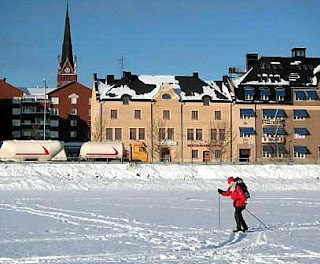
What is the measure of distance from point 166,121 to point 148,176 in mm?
24124

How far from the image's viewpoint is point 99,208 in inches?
1035

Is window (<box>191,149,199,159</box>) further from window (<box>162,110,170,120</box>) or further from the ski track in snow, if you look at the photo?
the ski track in snow

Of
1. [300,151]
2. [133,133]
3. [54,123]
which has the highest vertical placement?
[54,123]

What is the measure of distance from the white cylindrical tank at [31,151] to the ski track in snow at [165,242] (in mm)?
35835

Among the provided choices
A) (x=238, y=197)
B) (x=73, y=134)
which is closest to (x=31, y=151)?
(x=238, y=197)

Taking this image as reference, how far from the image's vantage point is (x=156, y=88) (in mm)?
74562

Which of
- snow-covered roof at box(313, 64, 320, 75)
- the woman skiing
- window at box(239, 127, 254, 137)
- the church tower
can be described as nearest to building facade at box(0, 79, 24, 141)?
the church tower

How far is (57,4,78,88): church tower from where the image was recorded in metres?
126

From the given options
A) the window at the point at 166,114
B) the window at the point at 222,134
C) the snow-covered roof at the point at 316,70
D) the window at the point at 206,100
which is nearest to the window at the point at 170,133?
the window at the point at 166,114

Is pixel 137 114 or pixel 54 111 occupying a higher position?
pixel 54 111

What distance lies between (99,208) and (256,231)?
9696mm

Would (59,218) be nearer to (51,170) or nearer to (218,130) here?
(51,170)

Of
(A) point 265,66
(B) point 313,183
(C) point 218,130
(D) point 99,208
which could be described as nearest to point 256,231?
(D) point 99,208

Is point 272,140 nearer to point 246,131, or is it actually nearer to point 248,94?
point 246,131
